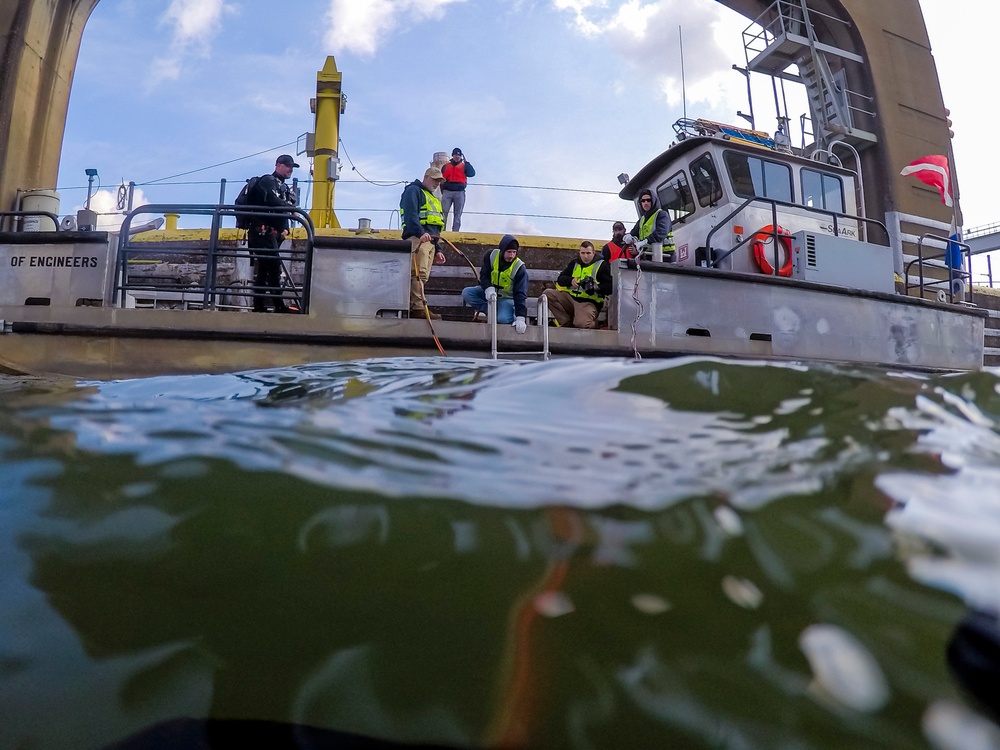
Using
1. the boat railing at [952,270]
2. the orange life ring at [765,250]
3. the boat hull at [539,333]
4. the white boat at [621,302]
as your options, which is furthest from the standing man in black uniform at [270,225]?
the boat railing at [952,270]

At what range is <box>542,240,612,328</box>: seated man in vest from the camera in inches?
223

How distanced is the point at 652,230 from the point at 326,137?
6751 mm

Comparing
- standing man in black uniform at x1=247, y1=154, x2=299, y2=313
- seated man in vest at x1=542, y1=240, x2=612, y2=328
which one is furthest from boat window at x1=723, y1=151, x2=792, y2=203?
standing man in black uniform at x1=247, y1=154, x2=299, y2=313

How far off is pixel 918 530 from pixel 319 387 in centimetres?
147

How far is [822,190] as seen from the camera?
711 cm

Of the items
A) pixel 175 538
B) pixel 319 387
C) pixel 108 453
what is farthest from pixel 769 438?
pixel 319 387

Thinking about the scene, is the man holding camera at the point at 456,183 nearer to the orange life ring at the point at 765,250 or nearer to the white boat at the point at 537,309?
the white boat at the point at 537,309

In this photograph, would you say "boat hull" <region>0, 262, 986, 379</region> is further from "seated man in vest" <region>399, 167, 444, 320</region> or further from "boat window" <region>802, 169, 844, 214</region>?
"boat window" <region>802, 169, 844, 214</region>

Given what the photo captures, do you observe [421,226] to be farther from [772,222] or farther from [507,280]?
[772,222]

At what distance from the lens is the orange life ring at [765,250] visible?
20.3ft

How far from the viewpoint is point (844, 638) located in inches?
23.8

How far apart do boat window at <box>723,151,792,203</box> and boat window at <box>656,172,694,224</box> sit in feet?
1.61

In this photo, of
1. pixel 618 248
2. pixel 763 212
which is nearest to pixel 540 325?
pixel 618 248

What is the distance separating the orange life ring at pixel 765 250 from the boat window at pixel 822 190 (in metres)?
0.99
